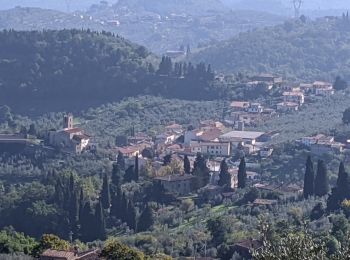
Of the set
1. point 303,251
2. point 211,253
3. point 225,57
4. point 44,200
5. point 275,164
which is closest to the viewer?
point 303,251

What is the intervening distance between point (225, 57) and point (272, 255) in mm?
81852

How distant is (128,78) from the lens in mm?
70000

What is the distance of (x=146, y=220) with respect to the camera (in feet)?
122

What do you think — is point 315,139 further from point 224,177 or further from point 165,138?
point 165,138

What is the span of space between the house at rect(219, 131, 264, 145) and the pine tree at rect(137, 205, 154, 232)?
1599 cm

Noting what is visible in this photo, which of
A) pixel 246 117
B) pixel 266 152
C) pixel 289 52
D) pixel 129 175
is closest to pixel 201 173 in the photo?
pixel 129 175

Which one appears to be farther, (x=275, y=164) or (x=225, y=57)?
(x=225, y=57)

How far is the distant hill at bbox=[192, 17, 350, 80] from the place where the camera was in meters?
90.6

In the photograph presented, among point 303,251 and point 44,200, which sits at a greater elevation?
point 303,251

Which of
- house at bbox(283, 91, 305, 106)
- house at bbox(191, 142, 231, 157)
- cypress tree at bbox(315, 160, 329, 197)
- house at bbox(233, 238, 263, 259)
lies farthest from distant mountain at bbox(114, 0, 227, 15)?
house at bbox(233, 238, 263, 259)

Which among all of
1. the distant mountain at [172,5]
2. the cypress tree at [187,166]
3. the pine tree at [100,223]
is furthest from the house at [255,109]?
the distant mountain at [172,5]

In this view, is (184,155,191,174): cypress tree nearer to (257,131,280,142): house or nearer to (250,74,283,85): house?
(257,131,280,142): house

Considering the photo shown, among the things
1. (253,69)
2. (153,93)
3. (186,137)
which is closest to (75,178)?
(186,137)

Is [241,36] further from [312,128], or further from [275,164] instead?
[275,164]
